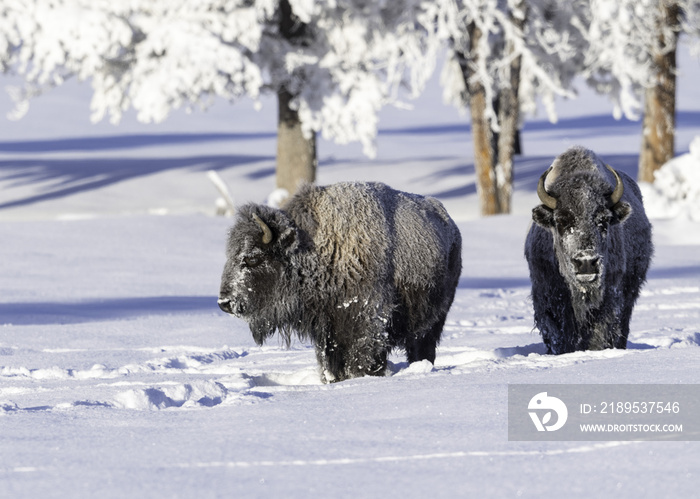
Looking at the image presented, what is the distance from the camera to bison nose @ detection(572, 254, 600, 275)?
20.2 feet

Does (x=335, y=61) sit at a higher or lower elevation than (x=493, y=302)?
higher

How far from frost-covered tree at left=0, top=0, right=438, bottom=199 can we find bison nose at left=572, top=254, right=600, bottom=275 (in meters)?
10.2

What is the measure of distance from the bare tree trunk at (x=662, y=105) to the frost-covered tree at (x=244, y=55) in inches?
190

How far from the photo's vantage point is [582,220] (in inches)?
248

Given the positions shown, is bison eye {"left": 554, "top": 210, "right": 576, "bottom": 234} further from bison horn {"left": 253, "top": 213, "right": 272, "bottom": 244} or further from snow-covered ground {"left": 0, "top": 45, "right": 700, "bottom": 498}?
bison horn {"left": 253, "top": 213, "right": 272, "bottom": 244}

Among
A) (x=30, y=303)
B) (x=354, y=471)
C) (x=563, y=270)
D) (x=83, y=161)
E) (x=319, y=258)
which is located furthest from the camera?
(x=83, y=161)

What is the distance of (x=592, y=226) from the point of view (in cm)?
630

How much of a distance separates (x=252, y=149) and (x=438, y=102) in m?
44.9

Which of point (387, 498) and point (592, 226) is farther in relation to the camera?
point (592, 226)

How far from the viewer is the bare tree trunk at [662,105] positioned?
1911 centimetres

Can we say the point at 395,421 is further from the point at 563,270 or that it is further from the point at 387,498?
the point at 563,270

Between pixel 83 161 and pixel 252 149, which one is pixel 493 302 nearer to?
pixel 83 161

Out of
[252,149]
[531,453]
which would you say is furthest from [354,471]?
[252,149]

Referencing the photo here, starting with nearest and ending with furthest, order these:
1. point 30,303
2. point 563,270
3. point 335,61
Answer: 1. point 563,270
2. point 30,303
3. point 335,61
